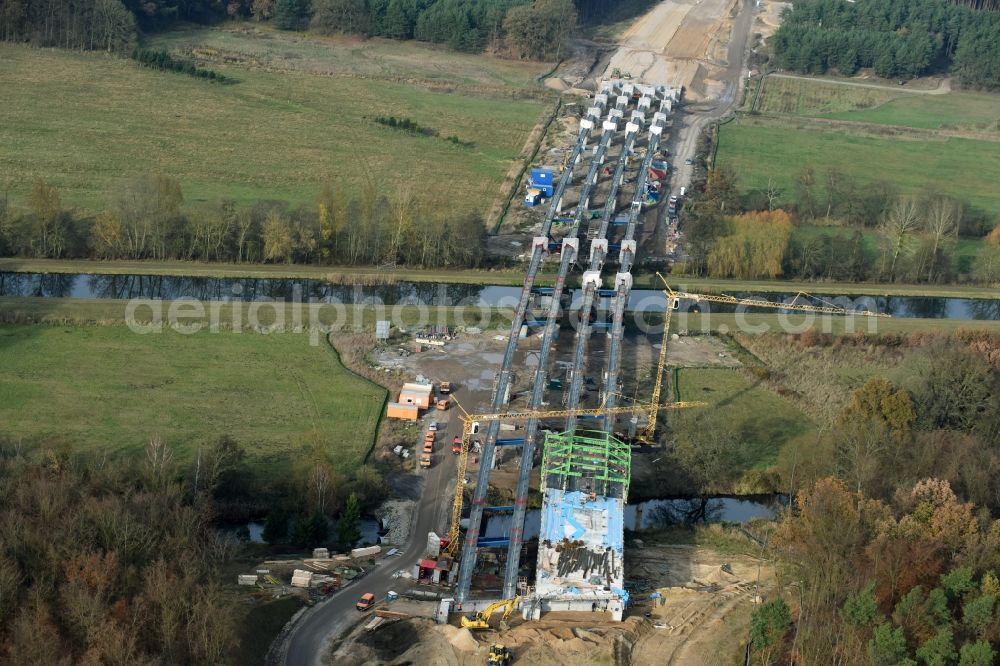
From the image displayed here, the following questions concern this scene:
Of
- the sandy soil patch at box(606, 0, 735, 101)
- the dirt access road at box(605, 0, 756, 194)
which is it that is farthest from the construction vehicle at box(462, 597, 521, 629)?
the sandy soil patch at box(606, 0, 735, 101)

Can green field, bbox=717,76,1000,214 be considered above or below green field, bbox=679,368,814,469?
above

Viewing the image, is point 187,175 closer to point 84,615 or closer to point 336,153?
point 336,153

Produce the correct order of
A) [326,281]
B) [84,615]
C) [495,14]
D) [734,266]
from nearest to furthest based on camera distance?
[84,615], [326,281], [734,266], [495,14]

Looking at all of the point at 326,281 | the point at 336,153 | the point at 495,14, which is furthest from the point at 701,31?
the point at 326,281

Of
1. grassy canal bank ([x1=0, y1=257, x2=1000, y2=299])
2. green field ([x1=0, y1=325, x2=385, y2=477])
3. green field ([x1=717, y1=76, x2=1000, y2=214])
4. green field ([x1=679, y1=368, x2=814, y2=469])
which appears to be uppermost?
green field ([x1=717, y1=76, x2=1000, y2=214])

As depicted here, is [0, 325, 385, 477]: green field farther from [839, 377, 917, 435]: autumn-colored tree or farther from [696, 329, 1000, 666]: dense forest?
[839, 377, 917, 435]: autumn-colored tree

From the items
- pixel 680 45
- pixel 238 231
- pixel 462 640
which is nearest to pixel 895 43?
pixel 680 45
